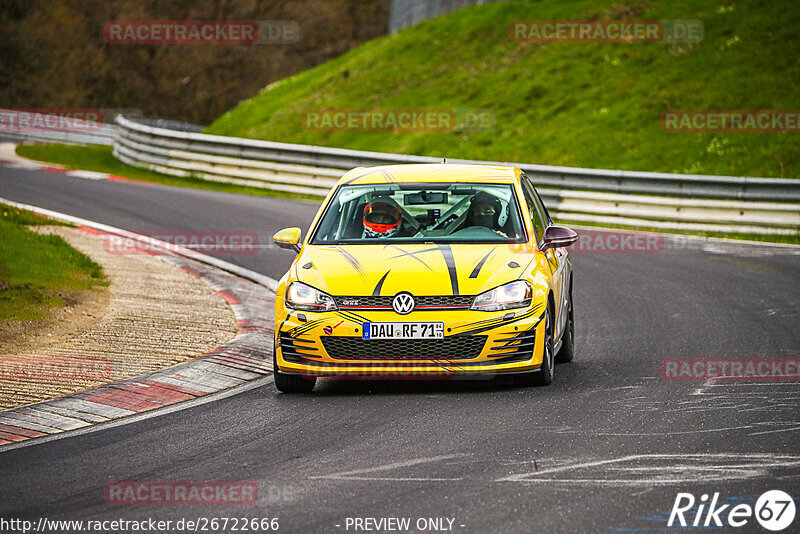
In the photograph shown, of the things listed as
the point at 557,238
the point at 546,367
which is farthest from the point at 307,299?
the point at 557,238

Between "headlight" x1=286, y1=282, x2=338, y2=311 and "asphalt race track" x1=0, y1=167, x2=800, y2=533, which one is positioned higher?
"headlight" x1=286, y1=282, x2=338, y2=311

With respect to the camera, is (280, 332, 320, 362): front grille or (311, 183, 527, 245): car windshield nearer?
(280, 332, 320, 362): front grille

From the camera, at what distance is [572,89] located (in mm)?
28609

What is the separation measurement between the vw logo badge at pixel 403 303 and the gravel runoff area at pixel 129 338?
2.28 meters

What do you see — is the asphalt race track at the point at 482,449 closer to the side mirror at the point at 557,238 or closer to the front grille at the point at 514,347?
the front grille at the point at 514,347

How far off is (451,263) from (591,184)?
42.4 feet

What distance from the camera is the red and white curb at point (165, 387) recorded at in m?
7.88

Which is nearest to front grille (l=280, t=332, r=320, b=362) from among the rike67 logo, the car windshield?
the car windshield

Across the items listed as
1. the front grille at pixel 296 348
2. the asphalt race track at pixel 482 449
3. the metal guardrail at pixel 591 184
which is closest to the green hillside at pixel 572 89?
the metal guardrail at pixel 591 184

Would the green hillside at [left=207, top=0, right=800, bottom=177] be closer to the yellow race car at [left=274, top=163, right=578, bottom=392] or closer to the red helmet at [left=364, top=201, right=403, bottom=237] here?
the yellow race car at [left=274, top=163, right=578, bottom=392]

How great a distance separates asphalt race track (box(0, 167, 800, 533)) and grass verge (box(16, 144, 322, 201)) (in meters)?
15.3

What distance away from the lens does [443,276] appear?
28.3ft

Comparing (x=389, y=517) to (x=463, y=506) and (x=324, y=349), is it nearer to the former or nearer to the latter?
(x=463, y=506)

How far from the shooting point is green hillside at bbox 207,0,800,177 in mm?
24312
